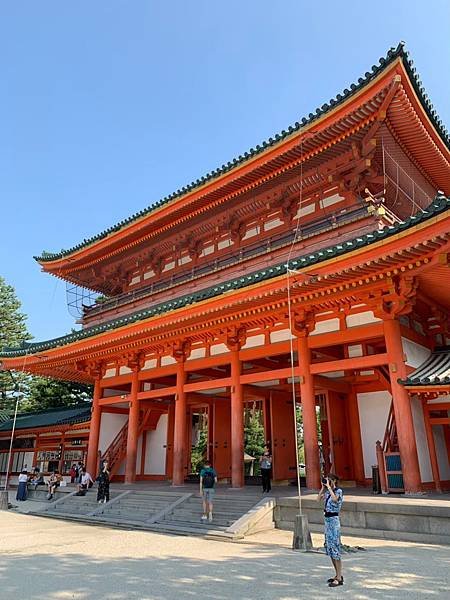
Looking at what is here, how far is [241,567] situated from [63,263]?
Answer: 16796 mm

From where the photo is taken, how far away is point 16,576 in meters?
6.04

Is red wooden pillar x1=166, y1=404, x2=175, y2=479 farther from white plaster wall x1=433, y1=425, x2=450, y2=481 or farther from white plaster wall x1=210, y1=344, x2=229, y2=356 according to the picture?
Answer: white plaster wall x1=433, y1=425, x2=450, y2=481

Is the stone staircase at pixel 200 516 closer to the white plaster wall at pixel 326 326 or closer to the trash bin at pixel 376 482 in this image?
the trash bin at pixel 376 482

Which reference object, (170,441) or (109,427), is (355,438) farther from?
(109,427)

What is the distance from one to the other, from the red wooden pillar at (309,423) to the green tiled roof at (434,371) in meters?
2.44

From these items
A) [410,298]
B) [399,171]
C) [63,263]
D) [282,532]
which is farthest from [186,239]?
[282,532]

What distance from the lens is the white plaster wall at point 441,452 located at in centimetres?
1149

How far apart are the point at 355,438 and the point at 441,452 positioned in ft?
8.27

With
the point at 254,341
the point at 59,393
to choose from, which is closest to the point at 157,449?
the point at 254,341

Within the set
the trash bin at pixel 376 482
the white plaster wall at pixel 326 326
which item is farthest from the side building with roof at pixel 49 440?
the trash bin at pixel 376 482

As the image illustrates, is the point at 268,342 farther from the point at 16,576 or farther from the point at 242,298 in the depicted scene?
the point at 16,576

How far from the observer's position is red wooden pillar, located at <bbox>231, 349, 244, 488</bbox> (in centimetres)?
1224

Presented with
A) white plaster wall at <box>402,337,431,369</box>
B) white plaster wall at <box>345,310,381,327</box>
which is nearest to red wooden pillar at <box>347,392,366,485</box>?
white plaster wall at <box>402,337,431,369</box>

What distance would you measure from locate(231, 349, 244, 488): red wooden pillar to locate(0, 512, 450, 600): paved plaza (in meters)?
3.10
